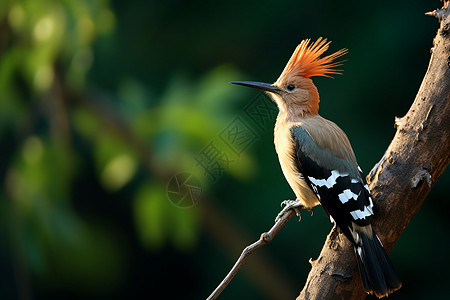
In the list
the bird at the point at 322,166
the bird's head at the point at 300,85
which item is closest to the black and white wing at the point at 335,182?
the bird at the point at 322,166

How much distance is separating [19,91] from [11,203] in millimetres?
649

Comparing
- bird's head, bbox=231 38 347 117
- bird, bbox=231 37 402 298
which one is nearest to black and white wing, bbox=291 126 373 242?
bird, bbox=231 37 402 298

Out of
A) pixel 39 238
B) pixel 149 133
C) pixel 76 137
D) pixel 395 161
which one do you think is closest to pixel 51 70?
→ pixel 149 133

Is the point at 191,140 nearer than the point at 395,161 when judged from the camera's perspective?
No

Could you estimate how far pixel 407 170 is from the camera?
1624 millimetres

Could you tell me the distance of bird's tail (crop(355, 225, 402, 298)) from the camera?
1.64 meters

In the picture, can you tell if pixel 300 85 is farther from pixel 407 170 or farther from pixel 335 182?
pixel 407 170

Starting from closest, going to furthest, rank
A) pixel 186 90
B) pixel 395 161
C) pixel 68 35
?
pixel 395 161
pixel 68 35
pixel 186 90

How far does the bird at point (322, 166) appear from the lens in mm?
1694

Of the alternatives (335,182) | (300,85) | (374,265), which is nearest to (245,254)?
(374,265)

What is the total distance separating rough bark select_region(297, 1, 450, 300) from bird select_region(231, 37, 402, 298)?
0.04 meters

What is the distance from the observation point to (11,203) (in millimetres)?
3156

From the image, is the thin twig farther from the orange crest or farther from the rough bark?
the orange crest

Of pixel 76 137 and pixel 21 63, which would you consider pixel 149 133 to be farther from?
pixel 76 137
